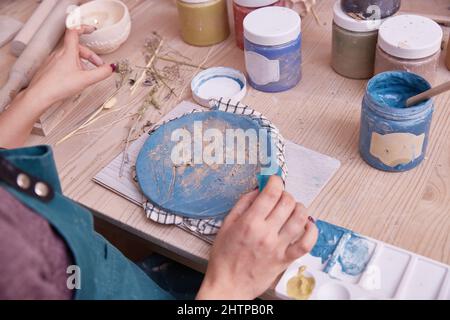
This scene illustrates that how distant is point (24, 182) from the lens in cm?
52

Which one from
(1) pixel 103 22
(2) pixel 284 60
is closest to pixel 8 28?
(1) pixel 103 22

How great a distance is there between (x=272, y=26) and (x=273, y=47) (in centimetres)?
4

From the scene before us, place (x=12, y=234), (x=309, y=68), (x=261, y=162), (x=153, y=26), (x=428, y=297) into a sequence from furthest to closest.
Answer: (x=153, y=26) → (x=309, y=68) → (x=261, y=162) → (x=428, y=297) → (x=12, y=234)

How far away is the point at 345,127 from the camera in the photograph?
0.84 meters

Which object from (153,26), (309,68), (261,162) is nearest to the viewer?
(261,162)

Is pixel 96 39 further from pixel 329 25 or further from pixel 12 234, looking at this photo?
pixel 12 234

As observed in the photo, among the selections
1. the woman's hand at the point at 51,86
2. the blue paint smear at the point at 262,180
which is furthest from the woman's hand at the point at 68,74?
the blue paint smear at the point at 262,180

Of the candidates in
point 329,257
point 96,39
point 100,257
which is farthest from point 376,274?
point 96,39

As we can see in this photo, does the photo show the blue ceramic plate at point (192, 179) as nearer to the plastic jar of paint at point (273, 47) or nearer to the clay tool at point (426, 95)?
the plastic jar of paint at point (273, 47)

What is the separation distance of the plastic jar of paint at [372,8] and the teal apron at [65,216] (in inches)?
22.1

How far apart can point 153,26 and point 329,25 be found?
39cm

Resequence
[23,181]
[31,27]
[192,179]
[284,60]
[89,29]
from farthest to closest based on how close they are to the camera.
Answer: [31,27] < [89,29] < [284,60] < [192,179] < [23,181]

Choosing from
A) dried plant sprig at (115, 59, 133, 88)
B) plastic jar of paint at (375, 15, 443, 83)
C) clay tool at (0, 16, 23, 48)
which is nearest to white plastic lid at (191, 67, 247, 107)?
dried plant sprig at (115, 59, 133, 88)

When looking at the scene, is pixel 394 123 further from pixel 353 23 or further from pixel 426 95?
pixel 353 23
